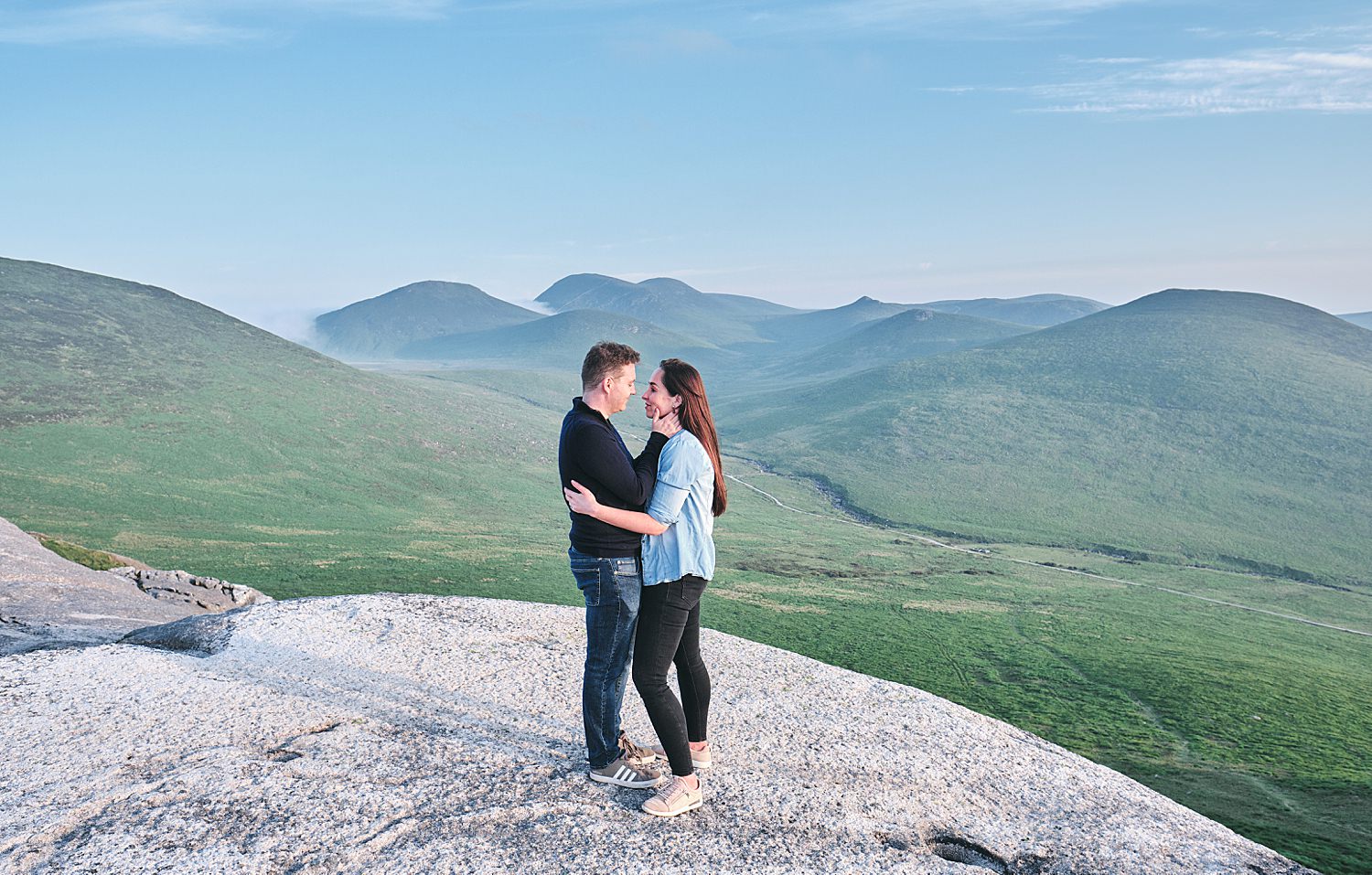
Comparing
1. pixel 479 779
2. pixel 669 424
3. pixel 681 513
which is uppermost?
pixel 669 424

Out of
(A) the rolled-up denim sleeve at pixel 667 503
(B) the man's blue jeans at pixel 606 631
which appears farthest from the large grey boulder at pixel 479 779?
(A) the rolled-up denim sleeve at pixel 667 503

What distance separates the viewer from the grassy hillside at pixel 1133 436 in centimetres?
8944

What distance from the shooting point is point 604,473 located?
25.9 ft

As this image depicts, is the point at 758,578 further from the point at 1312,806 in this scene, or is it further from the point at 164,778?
the point at 164,778

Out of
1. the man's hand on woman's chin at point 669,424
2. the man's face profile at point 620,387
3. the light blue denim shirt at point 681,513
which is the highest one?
the man's face profile at point 620,387

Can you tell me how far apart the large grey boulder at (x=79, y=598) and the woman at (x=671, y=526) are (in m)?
11.3

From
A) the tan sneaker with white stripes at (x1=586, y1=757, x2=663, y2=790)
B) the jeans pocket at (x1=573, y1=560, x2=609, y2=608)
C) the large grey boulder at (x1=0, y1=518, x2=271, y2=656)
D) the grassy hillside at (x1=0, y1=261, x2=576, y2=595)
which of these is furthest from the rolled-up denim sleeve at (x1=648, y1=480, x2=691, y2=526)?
the grassy hillside at (x1=0, y1=261, x2=576, y2=595)

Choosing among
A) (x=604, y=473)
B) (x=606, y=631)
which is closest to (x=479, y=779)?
(x=606, y=631)

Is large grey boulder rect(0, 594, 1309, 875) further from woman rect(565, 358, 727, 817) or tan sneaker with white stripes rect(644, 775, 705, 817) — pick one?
woman rect(565, 358, 727, 817)

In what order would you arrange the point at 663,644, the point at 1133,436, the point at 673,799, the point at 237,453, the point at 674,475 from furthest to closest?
the point at 1133,436 → the point at 237,453 → the point at 673,799 → the point at 663,644 → the point at 674,475

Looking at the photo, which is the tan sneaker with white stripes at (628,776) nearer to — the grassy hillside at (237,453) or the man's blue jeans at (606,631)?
the man's blue jeans at (606,631)

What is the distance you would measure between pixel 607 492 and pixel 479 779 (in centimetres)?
390

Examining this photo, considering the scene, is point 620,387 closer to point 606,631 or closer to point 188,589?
point 606,631

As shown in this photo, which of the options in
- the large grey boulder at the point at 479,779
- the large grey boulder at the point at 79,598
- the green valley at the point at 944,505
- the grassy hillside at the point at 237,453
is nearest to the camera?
the large grey boulder at the point at 479,779
